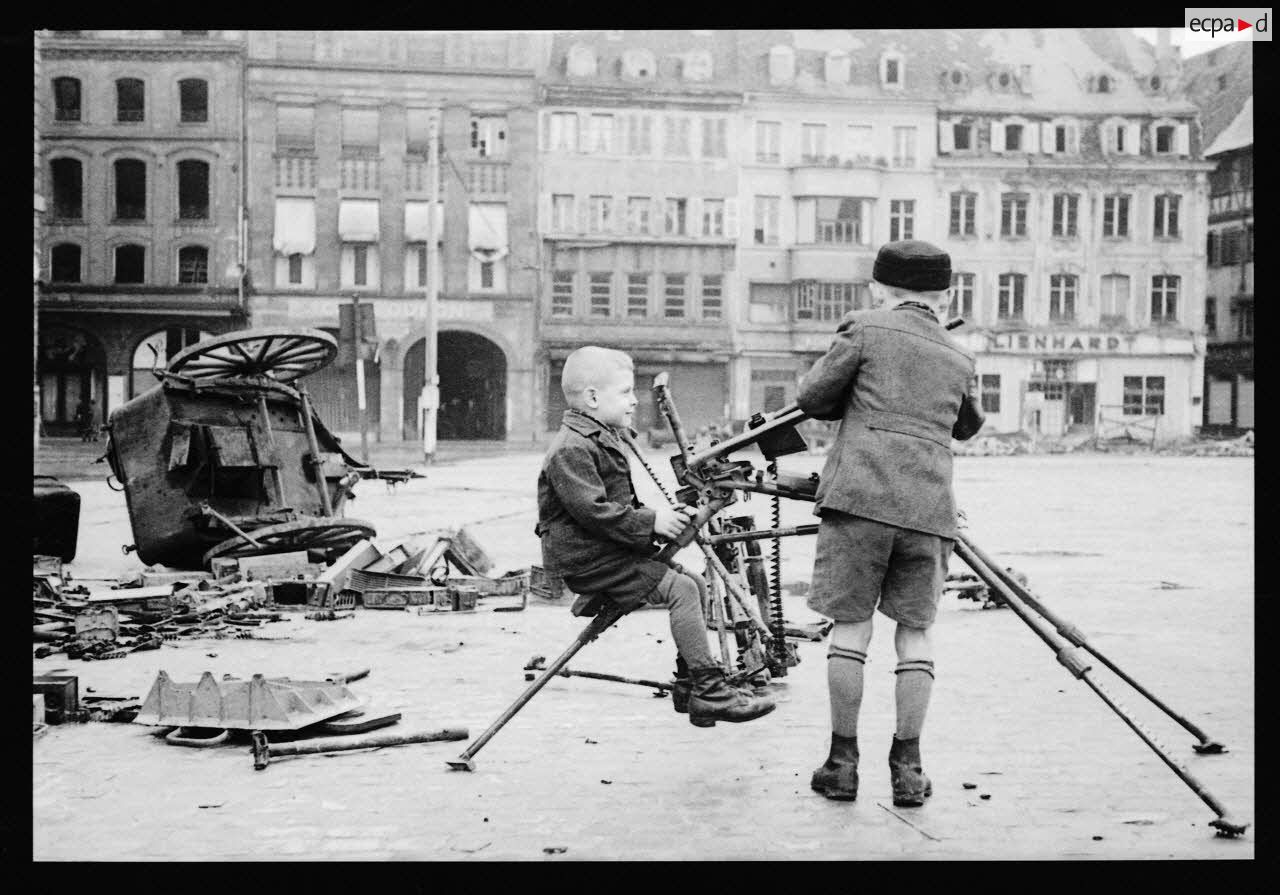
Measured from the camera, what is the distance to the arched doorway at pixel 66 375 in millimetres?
7480

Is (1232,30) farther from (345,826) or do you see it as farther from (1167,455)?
(1167,455)

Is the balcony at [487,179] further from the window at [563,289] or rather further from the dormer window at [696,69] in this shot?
the window at [563,289]

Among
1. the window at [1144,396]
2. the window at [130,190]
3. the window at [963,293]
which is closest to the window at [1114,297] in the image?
the window at [1144,396]

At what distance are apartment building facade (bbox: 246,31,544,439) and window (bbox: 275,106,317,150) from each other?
4 centimetres

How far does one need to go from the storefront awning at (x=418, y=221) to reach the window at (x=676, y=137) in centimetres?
528

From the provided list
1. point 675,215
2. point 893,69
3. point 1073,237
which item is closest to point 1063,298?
point 1073,237

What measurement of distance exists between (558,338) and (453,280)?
24.8 ft

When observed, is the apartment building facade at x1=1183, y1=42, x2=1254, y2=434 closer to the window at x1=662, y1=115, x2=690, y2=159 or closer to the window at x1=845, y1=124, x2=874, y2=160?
the window at x1=845, y1=124, x2=874, y2=160

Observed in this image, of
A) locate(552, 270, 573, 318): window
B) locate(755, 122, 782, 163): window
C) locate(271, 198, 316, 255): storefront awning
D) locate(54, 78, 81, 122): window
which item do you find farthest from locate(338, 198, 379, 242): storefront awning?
locate(54, 78, 81, 122): window

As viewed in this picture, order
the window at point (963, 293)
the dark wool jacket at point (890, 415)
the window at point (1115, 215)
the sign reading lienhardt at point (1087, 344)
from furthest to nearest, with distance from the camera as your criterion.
→ the window at point (963, 293) → the window at point (1115, 215) → the sign reading lienhardt at point (1087, 344) → the dark wool jacket at point (890, 415)

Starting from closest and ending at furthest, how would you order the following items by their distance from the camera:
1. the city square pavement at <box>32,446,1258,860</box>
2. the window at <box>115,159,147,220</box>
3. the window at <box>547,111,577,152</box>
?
the city square pavement at <box>32,446,1258,860</box> → the window at <box>115,159,147,220</box> → the window at <box>547,111,577,152</box>

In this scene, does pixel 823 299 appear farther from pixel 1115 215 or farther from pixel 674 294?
pixel 674 294

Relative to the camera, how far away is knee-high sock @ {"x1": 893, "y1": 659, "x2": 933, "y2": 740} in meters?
4.33
